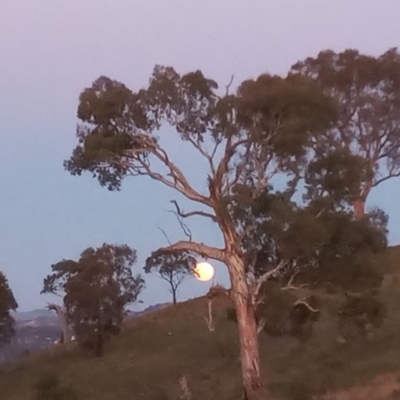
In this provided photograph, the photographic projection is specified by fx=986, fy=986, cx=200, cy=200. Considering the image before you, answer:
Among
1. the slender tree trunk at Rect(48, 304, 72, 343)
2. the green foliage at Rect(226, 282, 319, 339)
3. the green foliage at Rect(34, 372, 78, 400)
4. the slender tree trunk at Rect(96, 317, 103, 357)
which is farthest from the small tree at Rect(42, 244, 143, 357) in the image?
the green foliage at Rect(226, 282, 319, 339)

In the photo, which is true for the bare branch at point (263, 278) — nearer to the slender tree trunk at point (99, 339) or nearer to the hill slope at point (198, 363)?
the hill slope at point (198, 363)

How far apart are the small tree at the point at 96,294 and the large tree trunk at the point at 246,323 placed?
20.8 meters

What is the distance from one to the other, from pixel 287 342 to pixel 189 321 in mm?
13847

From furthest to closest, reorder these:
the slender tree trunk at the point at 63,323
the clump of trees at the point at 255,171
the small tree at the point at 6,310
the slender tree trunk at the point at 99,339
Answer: the slender tree trunk at the point at 63,323, the small tree at the point at 6,310, the slender tree trunk at the point at 99,339, the clump of trees at the point at 255,171

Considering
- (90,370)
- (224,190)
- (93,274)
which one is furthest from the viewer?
(93,274)

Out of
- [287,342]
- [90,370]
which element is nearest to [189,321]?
[90,370]

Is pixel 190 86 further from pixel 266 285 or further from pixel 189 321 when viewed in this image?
pixel 189 321

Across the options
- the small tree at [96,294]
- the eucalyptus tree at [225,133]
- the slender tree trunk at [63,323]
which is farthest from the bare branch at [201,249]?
the slender tree trunk at [63,323]

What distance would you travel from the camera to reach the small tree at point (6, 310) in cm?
5059

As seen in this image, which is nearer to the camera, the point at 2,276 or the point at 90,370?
the point at 90,370

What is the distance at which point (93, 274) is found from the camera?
48.4 m

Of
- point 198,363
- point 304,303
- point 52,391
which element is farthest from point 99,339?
point 304,303

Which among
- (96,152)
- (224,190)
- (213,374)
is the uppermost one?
(96,152)

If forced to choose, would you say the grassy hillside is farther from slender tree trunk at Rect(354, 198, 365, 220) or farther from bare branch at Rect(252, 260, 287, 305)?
slender tree trunk at Rect(354, 198, 365, 220)
